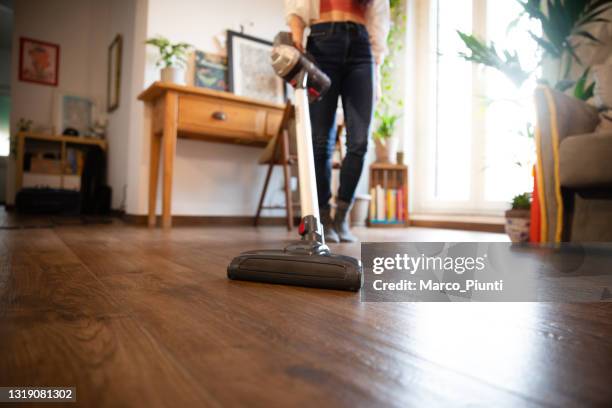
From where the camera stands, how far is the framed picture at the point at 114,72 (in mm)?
3709

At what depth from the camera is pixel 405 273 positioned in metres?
0.80

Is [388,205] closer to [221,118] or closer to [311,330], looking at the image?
[221,118]

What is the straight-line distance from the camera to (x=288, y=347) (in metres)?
0.41

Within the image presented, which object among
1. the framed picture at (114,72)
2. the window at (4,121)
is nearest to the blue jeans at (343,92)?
the framed picture at (114,72)

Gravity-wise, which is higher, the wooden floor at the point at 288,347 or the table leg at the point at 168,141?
the table leg at the point at 168,141

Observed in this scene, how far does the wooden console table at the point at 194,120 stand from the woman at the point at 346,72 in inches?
41.8

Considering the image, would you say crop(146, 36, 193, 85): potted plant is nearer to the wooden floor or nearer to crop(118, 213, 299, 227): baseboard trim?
crop(118, 213, 299, 227): baseboard trim

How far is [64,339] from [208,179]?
101 inches

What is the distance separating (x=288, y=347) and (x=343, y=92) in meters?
1.41

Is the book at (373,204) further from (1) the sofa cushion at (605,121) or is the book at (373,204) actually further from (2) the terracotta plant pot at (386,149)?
(1) the sofa cushion at (605,121)

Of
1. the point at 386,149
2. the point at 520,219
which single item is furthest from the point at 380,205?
the point at 520,219

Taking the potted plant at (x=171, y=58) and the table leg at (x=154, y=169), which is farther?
the table leg at (x=154, y=169)

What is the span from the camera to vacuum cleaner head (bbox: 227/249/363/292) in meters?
0.73

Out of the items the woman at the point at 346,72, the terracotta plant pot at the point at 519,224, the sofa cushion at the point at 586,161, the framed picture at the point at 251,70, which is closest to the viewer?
the sofa cushion at the point at 586,161
